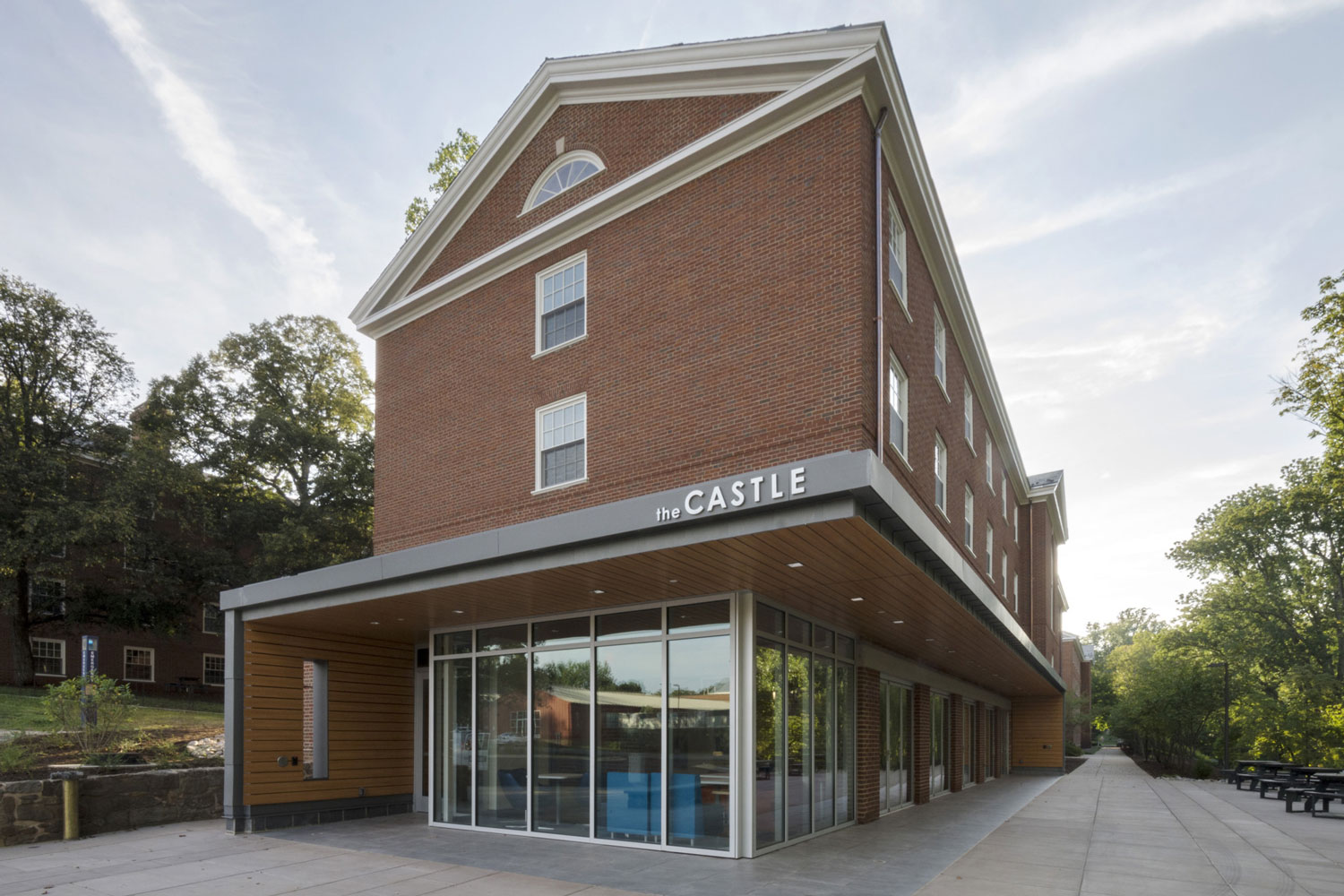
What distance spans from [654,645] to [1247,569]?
4418 cm

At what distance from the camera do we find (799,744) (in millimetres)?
13375

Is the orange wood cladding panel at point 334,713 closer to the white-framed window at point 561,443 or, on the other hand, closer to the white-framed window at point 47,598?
the white-framed window at point 561,443

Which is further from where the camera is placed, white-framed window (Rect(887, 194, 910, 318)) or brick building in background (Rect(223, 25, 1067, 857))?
white-framed window (Rect(887, 194, 910, 318))

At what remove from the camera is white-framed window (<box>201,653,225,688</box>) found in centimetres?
4072

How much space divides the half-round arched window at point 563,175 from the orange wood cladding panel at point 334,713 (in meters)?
8.49

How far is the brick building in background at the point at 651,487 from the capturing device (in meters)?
10.8

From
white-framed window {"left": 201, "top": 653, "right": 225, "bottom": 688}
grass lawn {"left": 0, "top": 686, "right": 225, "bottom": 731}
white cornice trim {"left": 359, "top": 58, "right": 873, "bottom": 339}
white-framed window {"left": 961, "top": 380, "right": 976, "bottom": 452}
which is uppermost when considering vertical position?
white cornice trim {"left": 359, "top": 58, "right": 873, "bottom": 339}

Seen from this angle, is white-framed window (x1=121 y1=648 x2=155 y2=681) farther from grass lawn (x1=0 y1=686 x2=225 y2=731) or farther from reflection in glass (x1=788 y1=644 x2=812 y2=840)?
reflection in glass (x1=788 y1=644 x2=812 y2=840)

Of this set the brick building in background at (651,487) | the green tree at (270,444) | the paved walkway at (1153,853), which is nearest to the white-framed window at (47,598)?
the green tree at (270,444)

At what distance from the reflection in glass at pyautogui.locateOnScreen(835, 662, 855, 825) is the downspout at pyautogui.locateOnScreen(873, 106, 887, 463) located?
6.17 meters

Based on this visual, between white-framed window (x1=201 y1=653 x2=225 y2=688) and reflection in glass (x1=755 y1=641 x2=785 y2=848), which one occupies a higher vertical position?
reflection in glass (x1=755 y1=641 x2=785 y2=848)

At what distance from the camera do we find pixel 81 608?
33031 mm

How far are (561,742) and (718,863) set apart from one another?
3335 millimetres

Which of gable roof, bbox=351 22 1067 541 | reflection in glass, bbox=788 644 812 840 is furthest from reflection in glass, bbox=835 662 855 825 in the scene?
gable roof, bbox=351 22 1067 541
